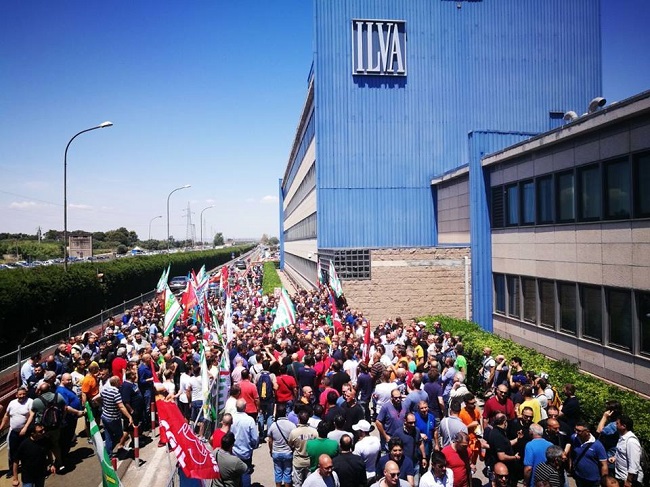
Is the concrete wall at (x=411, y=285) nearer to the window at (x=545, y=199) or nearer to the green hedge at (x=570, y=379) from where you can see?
the green hedge at (x=570, y=379)

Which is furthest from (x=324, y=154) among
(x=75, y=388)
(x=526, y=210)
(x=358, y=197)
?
(x=75, y=388)

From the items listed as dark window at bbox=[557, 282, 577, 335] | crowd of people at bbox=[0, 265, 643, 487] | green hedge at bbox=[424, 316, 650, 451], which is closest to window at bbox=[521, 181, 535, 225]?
dark window at bbox=[557, 282, 577, 335]

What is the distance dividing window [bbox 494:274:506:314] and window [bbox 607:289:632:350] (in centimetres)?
744

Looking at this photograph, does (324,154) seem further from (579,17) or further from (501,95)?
(579,17)

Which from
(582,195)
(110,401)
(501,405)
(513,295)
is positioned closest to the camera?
(501,405)

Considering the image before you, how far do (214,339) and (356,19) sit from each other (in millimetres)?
22812

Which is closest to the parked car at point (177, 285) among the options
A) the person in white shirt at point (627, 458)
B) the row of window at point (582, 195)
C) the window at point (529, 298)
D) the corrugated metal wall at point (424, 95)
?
the corrugated metal wall at point (424, 95)

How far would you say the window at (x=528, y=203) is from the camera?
19.3 meters

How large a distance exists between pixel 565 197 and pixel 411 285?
1037 centimetres

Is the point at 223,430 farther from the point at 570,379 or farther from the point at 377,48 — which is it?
the point at 377,48

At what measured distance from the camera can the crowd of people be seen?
722 cm

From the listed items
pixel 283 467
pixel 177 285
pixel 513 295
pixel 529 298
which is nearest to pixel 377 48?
pixel 513 295

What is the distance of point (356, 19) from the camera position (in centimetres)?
3250

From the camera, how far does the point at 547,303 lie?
18344mm
